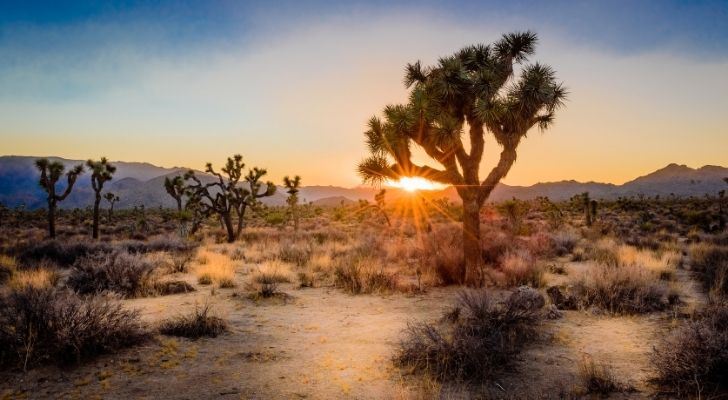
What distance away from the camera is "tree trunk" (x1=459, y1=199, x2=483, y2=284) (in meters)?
10.4

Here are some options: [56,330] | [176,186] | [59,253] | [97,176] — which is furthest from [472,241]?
[176,186]

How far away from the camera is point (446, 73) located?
1001cm

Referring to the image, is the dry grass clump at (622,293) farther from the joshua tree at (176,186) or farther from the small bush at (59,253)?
the joshua tree at (176,186)

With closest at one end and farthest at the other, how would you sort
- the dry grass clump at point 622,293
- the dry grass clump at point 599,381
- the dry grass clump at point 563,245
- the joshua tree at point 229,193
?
the dry grass clump at point 599,381 → the dry grass clump at point 622,293 → the dry grass clump at point 563,245 → the joshua tree at point 229,193

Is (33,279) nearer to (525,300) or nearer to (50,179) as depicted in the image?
(525,300)

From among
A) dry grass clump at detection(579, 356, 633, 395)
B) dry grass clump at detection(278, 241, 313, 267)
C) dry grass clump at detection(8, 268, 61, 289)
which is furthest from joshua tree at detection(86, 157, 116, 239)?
dry grass clump at detection(579, 356, 633, 395)

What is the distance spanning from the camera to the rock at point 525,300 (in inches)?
267

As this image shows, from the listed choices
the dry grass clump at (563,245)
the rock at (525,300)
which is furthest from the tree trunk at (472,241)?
the dry grass clump at (563,245)

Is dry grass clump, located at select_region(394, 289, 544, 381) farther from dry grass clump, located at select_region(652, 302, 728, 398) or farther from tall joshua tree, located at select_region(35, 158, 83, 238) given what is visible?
tall joshua tree, located at select_region(35, 158, 83, 238)

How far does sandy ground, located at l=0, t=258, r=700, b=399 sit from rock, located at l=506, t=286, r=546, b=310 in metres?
0.38

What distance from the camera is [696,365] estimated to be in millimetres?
4320

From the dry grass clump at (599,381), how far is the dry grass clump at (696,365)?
44 cm

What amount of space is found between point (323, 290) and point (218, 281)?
2848mm

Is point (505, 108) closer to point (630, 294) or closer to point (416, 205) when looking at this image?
point (630, 294)
